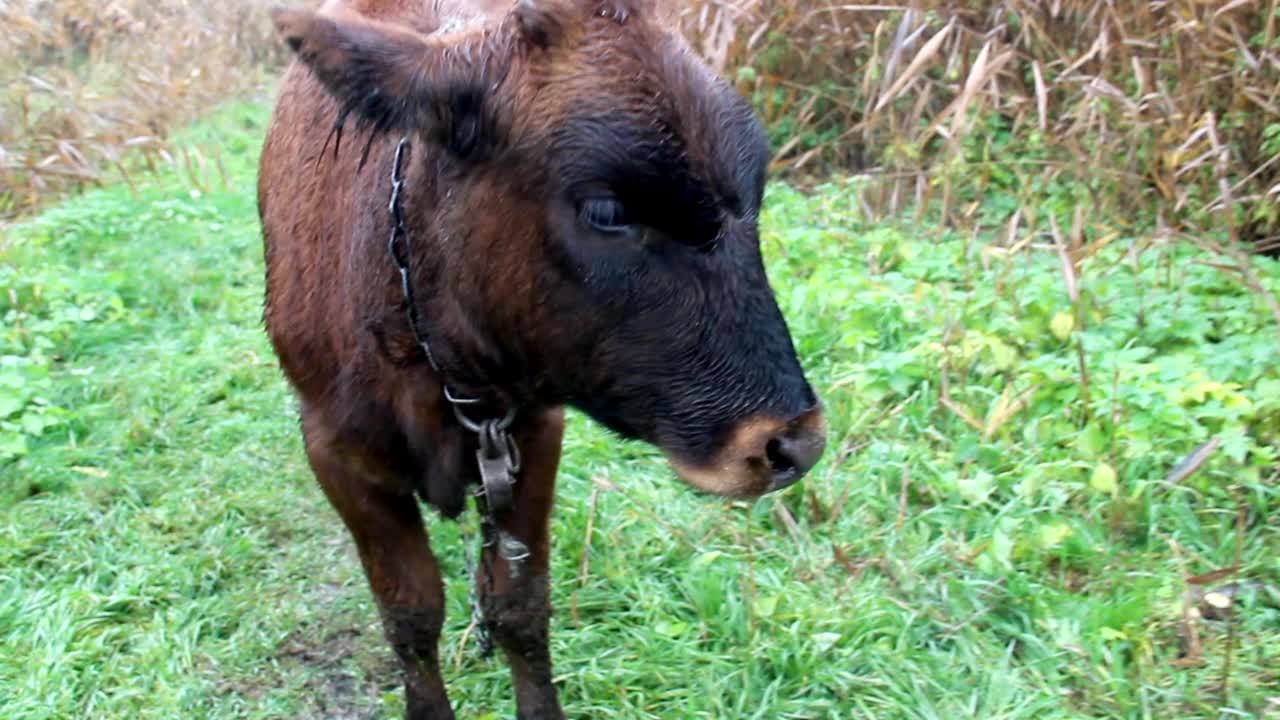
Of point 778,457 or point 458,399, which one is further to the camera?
point 458,399

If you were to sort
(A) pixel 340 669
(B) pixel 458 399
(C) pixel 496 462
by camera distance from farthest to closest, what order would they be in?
(A) pixel 340 669 < (C) pixel 496 462 < (B) pixel 458 399

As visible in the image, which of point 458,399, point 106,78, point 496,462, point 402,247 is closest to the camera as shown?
point 402,247

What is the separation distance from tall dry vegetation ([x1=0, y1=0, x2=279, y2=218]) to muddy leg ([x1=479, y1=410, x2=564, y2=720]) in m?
5.06

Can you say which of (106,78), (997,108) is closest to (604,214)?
(997,108)

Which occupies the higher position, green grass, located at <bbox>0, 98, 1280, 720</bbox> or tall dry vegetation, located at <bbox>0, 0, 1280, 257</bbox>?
tall dry vegetation, located at <bbox>0, 0, 1280, 257</bbox>

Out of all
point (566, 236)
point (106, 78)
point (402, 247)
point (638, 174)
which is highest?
point (638, 174)

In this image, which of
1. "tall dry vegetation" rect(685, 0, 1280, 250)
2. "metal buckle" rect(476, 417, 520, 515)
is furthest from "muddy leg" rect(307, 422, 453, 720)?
"tall dry vegetation" rect(685, 0, 1280, 250)

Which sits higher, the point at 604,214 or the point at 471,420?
the point at 604,214

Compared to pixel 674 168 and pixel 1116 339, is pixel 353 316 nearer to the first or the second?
pixel 674 168

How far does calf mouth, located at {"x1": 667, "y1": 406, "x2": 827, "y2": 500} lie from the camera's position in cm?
198

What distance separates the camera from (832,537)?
3.53 metres

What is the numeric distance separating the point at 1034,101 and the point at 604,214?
3991mm

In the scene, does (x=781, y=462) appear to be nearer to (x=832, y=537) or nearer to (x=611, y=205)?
(x=611, y=205)

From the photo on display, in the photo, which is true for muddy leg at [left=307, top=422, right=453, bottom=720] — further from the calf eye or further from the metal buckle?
the calf eye
